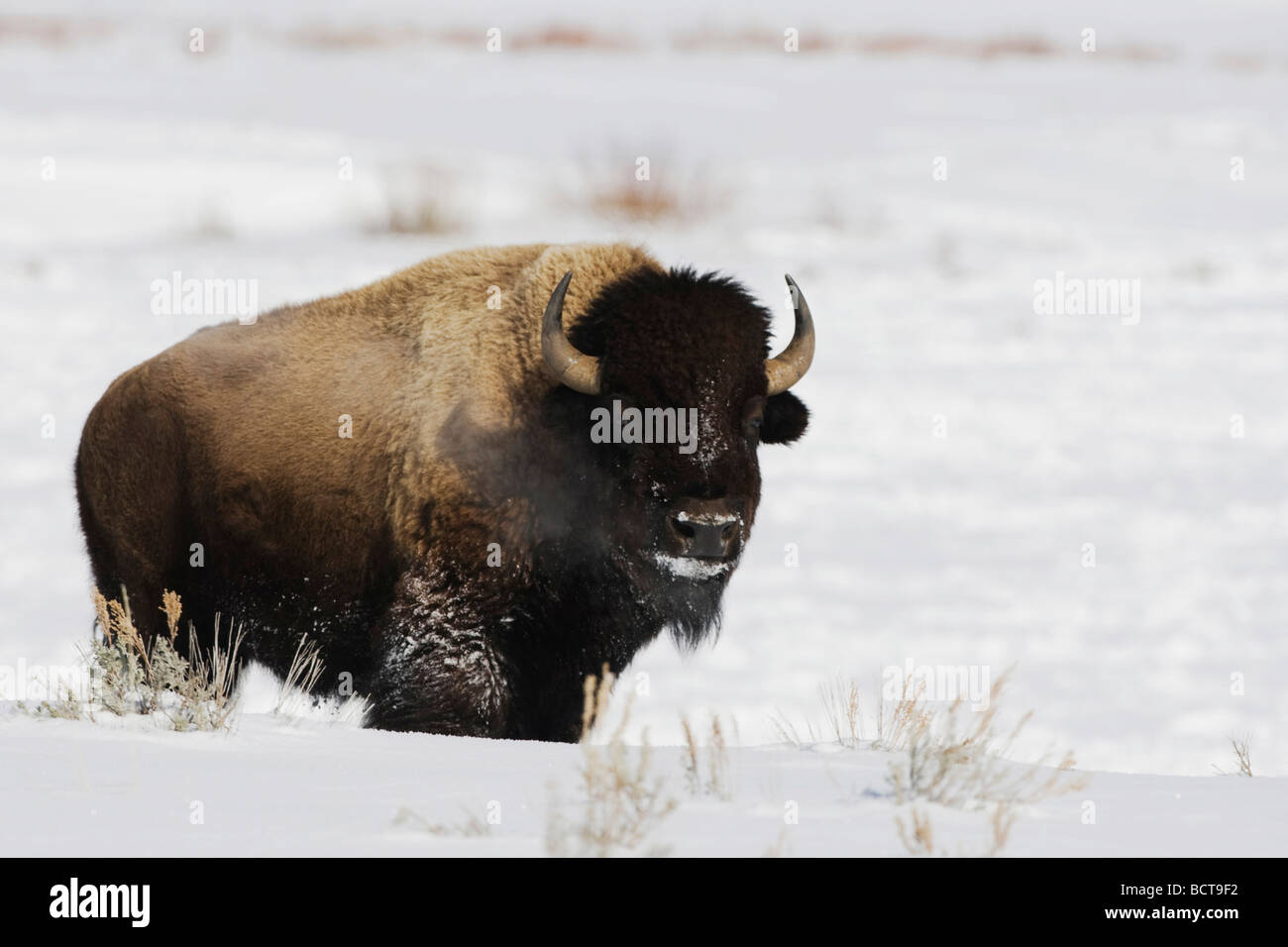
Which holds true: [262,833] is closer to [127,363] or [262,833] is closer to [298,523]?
[298,523]

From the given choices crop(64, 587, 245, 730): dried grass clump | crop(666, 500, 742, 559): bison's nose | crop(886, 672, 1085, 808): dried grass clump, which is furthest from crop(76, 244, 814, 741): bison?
crop(886, 672, 1085, 808): dried grass clump

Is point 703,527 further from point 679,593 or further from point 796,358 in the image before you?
point 796,358

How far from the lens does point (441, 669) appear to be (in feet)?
20.9

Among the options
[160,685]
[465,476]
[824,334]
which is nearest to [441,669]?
[465,476]

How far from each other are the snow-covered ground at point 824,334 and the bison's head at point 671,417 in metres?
0.97

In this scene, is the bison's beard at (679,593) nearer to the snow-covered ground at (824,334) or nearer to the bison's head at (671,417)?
the bison's head at (671,417)

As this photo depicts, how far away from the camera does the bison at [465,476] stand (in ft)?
21.1

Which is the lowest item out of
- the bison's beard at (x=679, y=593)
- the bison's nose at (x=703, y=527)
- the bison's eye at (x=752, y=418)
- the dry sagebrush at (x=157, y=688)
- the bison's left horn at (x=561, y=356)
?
the dry sagebrush at (x=157, y=688)

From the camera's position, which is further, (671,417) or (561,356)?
(561,356)

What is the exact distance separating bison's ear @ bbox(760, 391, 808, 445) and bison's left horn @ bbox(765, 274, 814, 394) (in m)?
0.05

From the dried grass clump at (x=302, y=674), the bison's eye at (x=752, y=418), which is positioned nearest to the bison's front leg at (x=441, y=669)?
the dried grass clump at (x=302, y=674)

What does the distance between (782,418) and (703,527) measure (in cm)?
105

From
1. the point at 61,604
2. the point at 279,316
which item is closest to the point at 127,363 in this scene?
the point at 61,604

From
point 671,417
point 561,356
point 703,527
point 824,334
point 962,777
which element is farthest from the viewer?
point 824,334
